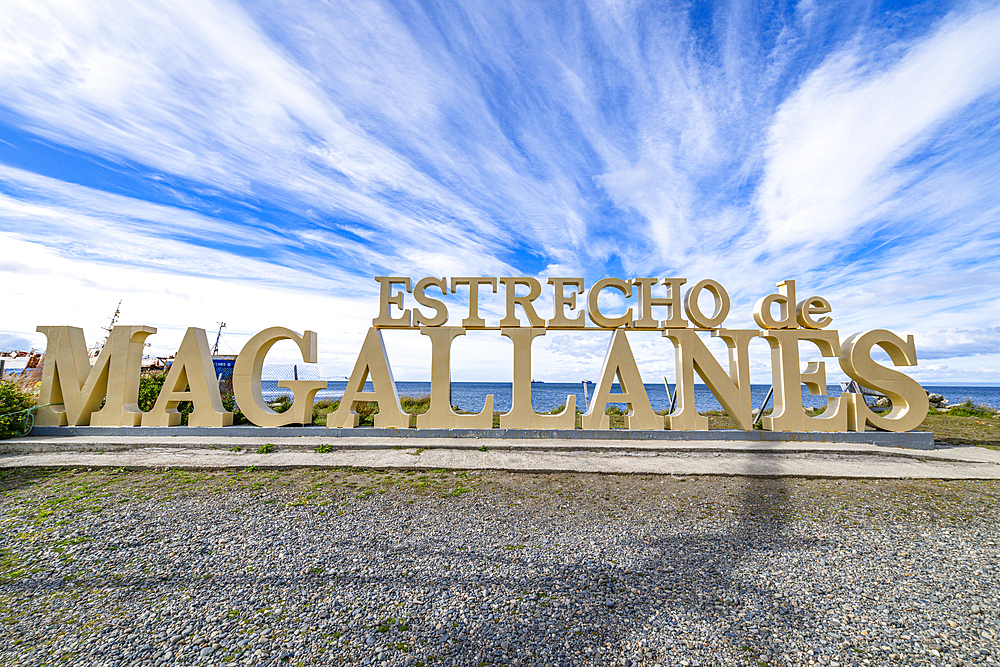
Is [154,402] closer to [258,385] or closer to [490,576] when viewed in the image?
[258,385]

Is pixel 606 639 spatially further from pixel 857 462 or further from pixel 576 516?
pixel 857 462

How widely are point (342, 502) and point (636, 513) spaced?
12.7 feet

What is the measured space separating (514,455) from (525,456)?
23cm

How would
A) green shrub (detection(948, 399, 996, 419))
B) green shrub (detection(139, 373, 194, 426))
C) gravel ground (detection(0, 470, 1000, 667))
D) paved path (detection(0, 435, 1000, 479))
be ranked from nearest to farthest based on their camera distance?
gravel ground (detection(0, 470, 1000, 667)), paved path (detection(0, 435, 1000, 479)), green shrub (detection(139, 373, 194, 426)), green shrub (detection(948, 399, 996, 419))

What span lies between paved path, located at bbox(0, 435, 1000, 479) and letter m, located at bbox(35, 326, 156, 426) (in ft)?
2.80

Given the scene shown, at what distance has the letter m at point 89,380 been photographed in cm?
1109

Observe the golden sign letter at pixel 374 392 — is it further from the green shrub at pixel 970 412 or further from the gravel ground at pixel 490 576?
the green shrub at pixel 970 412

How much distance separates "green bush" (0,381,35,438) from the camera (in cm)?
1035

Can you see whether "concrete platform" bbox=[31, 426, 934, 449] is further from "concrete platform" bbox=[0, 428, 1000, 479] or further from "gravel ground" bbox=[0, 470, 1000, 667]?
"gravel ground" bbox=[0, 470, 1000, 667]

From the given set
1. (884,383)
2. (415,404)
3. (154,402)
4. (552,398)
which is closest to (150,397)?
(154,402)

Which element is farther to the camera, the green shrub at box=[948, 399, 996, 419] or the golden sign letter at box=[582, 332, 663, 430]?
the green shrub at box=[948, 399, 996, 419]

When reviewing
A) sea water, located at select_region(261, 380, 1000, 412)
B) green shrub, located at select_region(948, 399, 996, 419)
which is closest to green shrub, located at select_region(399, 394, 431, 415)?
sea water, located at select_region(261, 380, 1000, 412)

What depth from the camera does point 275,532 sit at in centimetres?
507

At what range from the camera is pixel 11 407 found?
420 inches
